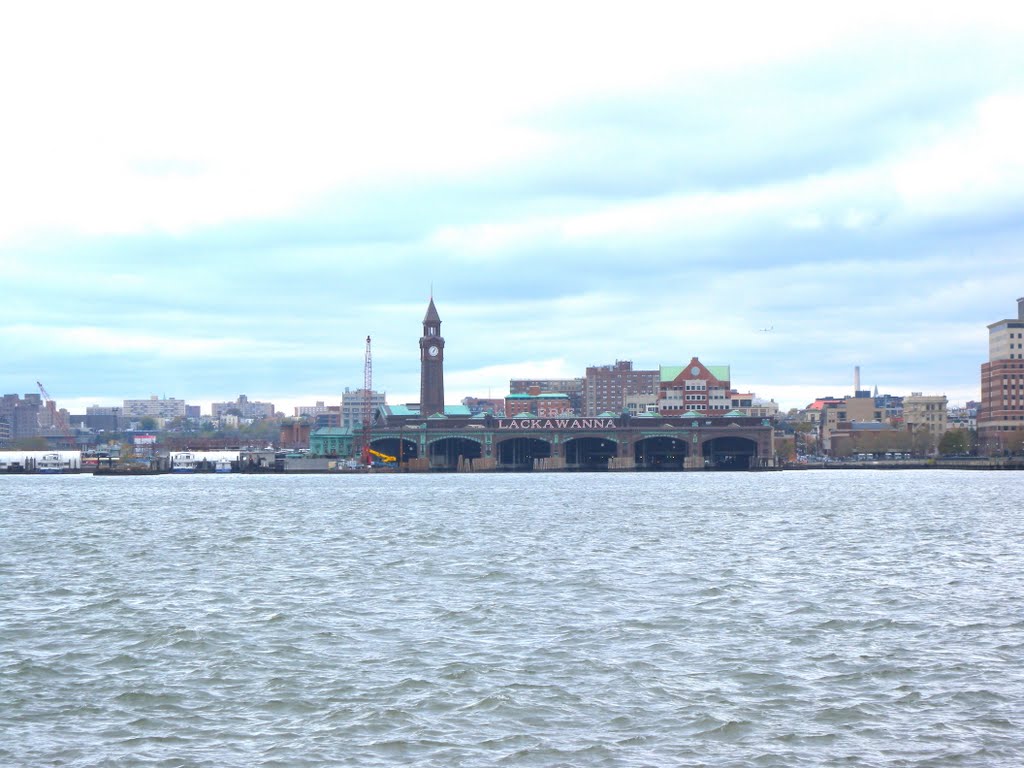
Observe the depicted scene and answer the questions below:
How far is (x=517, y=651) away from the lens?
31125 mm

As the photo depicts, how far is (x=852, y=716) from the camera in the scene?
2434 centimetres

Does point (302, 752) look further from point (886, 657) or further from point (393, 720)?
point (886, 657)

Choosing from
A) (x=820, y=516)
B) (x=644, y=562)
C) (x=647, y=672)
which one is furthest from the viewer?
(x=820, y=516)

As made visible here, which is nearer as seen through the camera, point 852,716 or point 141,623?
point 852,716

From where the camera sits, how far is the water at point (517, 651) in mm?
22797

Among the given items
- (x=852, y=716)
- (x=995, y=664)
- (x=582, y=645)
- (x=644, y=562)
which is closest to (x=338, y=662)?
(x=582, y=645)

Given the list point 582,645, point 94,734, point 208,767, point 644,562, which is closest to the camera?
point 208,767

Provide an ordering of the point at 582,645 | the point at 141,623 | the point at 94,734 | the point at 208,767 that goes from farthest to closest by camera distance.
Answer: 1. the point at 141,623
2. the point at 582,645
3. the point at 94,734
4. the point at 208,767

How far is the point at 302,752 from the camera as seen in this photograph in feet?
72.9

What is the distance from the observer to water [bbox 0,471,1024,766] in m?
22.8

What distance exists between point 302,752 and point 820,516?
224 ft

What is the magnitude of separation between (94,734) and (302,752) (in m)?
4.20

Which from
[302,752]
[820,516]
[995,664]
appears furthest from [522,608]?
[820,516]

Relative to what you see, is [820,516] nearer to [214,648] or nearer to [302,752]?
[214,648]
